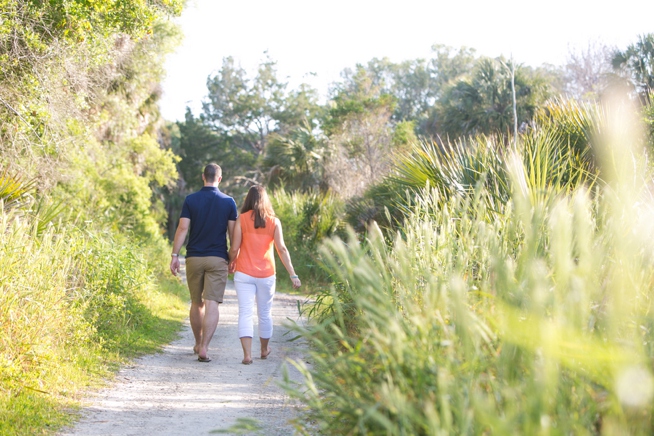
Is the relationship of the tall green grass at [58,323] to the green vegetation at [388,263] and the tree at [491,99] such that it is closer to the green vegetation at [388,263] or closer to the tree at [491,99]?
the green vegetation at [388,263]

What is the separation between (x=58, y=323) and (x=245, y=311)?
202cm

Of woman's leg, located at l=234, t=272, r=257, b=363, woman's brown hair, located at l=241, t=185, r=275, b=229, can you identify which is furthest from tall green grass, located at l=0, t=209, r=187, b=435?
woman's brown hair, located at l=241, t=185, r=275, b=229

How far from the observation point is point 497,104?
1202 inches

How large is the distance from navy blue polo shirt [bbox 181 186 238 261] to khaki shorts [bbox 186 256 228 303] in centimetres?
8

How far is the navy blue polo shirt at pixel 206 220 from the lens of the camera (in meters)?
7.64

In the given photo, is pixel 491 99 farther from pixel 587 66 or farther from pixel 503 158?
pixel 503 158

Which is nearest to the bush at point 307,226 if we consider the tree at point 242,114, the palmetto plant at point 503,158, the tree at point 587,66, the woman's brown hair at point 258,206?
the palmetto plant at point 503,158

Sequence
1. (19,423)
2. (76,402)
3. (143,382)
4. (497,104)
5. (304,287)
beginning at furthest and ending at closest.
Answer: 1. (497,104)
2. (304,287)
3. (143,382)
4. (76,402)
5. (19,423)

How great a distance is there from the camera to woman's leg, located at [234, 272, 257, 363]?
288 inches

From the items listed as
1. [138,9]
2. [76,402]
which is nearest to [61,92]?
[138,9]

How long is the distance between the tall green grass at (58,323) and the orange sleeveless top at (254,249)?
1598mm

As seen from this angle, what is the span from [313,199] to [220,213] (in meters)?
12.6

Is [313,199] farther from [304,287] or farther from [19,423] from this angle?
[19,423]

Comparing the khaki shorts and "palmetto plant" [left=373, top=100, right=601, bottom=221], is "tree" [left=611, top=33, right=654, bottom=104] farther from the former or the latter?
the khaki shorts
